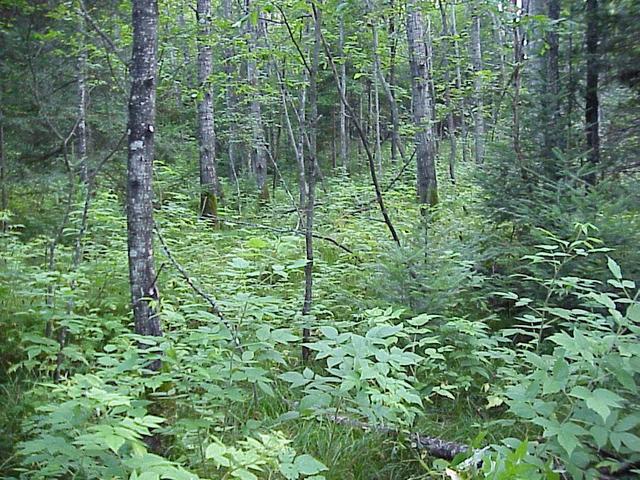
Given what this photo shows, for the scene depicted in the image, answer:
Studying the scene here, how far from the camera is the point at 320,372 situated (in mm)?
4824

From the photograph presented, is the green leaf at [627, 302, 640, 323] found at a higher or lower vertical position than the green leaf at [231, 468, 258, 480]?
higher

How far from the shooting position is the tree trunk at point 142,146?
4020mm

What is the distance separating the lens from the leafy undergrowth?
8.42 feet

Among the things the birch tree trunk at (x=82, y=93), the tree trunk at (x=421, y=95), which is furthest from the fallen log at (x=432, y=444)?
the tree trunk at (x=421, y=95)

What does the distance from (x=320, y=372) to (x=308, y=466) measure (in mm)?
2338

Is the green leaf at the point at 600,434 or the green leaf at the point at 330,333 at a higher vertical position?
the green leaf at the point at 330,333

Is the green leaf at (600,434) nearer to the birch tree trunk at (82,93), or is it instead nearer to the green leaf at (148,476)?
the green leaf at (148,476)

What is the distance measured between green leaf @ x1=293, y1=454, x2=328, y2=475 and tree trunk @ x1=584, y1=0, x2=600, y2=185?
461 centimetres

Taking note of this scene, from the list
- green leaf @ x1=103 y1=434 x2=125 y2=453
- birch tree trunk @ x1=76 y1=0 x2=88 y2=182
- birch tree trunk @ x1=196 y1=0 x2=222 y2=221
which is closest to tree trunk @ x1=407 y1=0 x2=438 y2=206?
birch tree trunk @ x1=196 y1=0 x2=222 y2=221

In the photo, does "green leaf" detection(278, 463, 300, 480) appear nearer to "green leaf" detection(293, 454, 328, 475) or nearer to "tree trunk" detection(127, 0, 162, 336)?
"green leaf" detection(293, 454, 328, 475)

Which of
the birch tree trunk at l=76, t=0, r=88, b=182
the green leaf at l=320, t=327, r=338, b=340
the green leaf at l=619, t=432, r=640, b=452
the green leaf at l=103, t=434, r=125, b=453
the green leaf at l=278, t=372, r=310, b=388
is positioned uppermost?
the birch tree trunk at l=76, t=0, r=88, b=182

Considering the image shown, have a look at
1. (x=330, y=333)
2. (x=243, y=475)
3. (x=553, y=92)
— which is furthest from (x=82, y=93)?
(x=243, y=475)

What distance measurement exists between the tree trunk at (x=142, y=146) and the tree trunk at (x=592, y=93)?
4317mm

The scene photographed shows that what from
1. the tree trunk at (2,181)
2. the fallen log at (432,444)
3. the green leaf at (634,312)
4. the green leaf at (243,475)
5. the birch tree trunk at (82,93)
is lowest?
the fallen log at (432,444)
